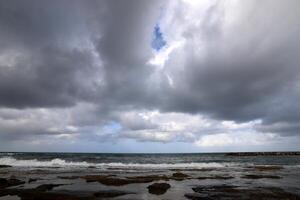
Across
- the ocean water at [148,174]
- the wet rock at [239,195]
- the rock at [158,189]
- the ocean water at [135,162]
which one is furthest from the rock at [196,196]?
the ocean water at [135,162]

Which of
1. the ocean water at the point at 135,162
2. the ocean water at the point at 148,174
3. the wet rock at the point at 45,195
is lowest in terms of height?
the wet rock at the point at 45,195

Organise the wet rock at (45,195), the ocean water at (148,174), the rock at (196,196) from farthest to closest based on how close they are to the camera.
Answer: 1. the ocean water at (148,174)
2. the rock at (196,196)
3. the wet rock at (45,195)

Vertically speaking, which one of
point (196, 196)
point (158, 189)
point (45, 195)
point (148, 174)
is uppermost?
point (148, 174)

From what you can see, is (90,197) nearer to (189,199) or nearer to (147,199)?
(147,199)

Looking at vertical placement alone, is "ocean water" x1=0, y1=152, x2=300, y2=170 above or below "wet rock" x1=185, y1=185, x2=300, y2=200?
above

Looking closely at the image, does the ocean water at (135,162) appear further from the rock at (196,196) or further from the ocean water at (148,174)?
the rock at (196,196)

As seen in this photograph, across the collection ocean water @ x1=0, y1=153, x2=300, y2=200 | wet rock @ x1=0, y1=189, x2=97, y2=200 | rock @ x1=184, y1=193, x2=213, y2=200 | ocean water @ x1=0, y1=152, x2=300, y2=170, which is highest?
ocean water @ x1=0, y1=152, x2=300, y2=170

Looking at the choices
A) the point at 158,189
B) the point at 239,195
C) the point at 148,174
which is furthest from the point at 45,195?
the point at 148,174

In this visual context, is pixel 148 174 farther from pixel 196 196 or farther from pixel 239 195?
pixel 239 195

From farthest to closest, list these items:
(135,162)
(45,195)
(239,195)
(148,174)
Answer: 1. (135,162)
2. (148,174)
3. (239,195)
4. (45,195)

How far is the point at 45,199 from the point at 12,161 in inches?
1980

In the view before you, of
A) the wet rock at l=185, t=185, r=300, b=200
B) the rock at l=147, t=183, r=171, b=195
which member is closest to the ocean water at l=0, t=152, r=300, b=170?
the rock at l=147, t=183, r=171, b=195

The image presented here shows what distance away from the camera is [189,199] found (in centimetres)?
1534

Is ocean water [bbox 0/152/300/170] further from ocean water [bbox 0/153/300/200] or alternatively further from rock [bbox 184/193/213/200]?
rock [bbox 184/193/213/200]
